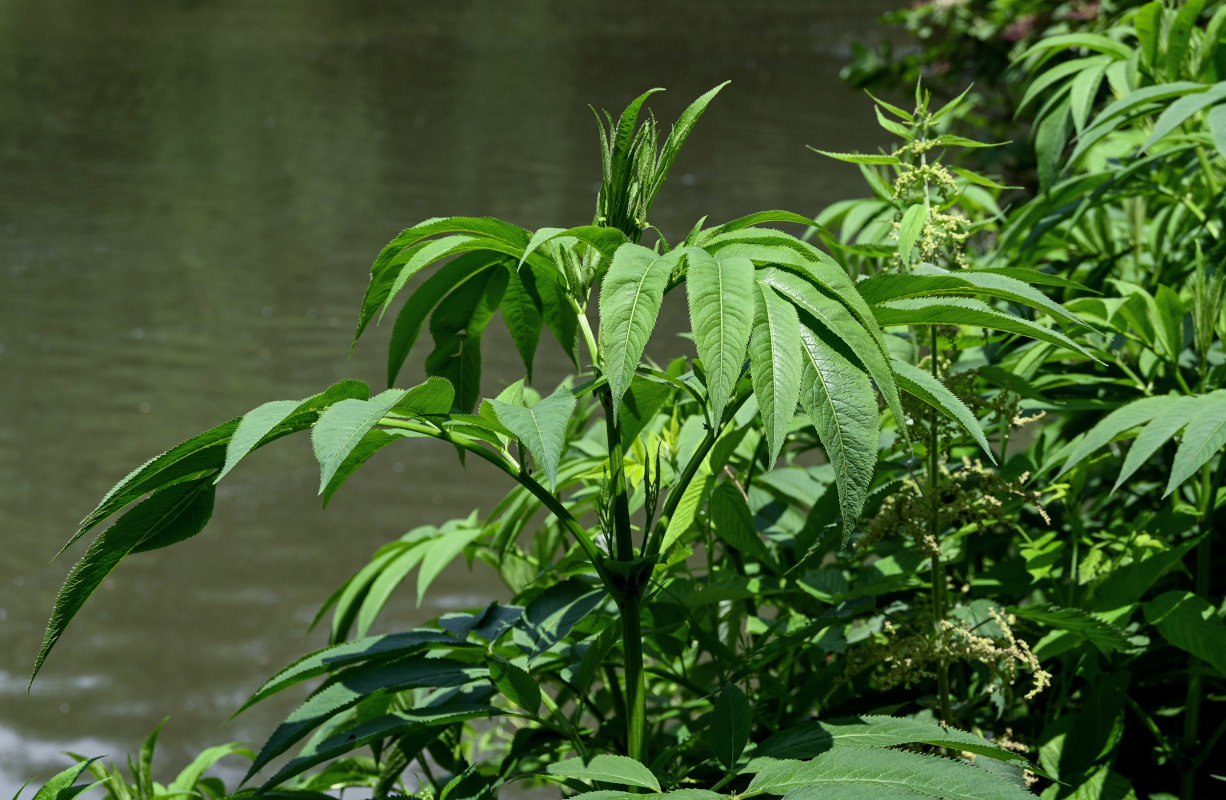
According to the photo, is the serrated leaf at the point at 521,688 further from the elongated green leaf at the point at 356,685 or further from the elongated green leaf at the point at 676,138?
the elongated green leaf at the point at 676,138

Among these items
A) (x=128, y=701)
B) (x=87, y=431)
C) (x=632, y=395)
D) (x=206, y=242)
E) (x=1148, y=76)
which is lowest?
(x=128, y=701)

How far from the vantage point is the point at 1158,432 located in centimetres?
100

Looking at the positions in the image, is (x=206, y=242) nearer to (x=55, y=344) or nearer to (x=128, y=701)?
(x=55, y=344)

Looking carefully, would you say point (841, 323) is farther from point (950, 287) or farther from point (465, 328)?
point (465, 328)

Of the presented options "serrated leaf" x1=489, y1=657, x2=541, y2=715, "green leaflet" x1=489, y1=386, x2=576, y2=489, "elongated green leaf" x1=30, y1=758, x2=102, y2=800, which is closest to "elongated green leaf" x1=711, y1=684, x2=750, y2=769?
"serrated leaf" x1=489, y1=657, x2=541, y2=715

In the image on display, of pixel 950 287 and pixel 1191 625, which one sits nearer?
pixel 950 287

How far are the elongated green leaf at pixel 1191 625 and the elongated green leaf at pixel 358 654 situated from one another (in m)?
0.66

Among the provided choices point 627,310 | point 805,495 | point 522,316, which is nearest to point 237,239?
point 805,495

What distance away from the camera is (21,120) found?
10.6m

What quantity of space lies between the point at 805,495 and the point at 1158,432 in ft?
1.36

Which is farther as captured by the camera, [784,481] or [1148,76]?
[1148,76]

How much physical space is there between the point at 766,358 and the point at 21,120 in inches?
462

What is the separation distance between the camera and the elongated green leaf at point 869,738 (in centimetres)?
82

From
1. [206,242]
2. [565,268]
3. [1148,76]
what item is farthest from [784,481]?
[206,242]
